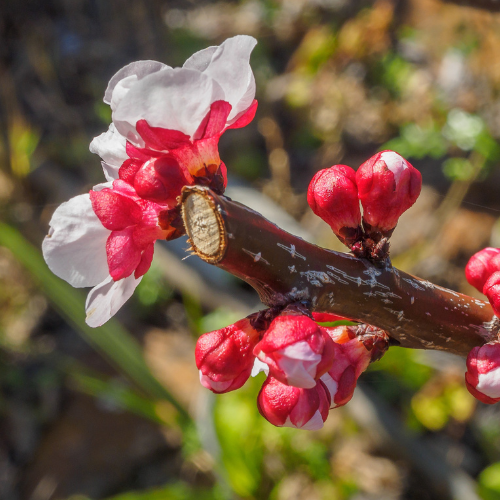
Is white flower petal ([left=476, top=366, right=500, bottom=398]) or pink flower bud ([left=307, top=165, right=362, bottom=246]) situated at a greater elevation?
pink flower bud ([left=307, top=165, right=362, bottom=246])

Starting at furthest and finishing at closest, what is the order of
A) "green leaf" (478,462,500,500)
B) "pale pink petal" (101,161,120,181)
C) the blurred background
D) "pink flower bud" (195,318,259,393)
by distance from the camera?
1. the blurred background
2. "green leaf" (478,462,500,500)
3. "pale pink petal" (101,161,120,181)
4. "pink flower bud" (195,318,259,393)

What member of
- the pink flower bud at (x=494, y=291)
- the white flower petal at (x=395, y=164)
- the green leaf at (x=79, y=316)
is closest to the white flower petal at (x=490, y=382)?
the pink flower bud at (x=494, y=291)

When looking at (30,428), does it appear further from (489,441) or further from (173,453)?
(489,441)

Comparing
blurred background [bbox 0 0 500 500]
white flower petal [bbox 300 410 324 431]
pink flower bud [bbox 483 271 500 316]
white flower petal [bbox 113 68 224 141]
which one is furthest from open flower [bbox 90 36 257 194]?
blurred background [bbox 0 0 500 500]

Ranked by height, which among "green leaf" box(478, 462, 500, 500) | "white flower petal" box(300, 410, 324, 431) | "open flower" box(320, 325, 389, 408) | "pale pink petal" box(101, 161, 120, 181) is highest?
"pale pink petal" box(101, 161, 120, 181)

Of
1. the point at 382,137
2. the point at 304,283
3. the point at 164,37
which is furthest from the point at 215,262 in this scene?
the point at 164,37

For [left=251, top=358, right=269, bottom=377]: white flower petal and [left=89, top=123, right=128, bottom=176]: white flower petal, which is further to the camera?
[left=89, top=123, right=128, bottom=176]: white flower petal

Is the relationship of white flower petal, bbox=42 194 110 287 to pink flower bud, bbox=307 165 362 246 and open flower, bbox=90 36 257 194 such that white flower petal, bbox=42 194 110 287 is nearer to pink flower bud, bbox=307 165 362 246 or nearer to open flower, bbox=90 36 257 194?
open flower, bbox=90 36 257 194

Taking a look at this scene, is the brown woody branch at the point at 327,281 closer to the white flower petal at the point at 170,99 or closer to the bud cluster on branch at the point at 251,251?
the bud cluster on branch at the point at 251,251
